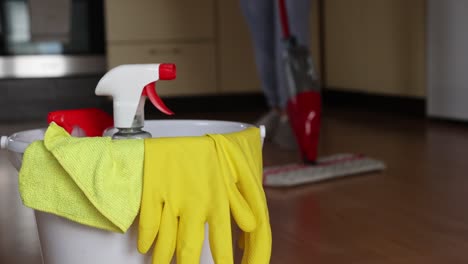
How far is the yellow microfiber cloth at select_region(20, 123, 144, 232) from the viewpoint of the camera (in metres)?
0.66

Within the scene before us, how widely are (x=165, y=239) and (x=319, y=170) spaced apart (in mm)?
1109

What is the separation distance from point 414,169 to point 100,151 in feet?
4.31

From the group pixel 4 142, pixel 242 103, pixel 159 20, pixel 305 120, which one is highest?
pixel 159 20

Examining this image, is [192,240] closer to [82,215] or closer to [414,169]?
[82,215]

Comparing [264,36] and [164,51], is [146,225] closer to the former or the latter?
[264,36]

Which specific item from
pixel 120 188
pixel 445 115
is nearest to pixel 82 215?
pixel 120 188

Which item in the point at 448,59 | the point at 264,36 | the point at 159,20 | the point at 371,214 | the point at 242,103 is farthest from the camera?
the point at 242,103

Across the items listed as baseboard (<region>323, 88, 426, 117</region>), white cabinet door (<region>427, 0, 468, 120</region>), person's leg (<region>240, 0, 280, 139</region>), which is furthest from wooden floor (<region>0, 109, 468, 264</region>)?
baseboard (<region>323, 88, 426, 117</region>)

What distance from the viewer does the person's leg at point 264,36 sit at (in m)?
2.22

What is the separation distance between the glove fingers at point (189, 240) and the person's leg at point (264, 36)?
159cm

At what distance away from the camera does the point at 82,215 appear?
0.67 m

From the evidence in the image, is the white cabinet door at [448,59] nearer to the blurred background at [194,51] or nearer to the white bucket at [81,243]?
the blurred background at [194,51]

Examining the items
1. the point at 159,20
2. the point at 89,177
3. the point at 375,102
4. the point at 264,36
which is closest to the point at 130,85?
the point at 89,177

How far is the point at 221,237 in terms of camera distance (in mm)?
688
